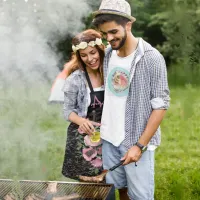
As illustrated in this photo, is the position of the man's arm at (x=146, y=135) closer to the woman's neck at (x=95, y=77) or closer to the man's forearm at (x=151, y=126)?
the man's forearm at (x=151, y=126)

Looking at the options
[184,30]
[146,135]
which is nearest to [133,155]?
[146,135]

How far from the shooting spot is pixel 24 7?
12.8 ft

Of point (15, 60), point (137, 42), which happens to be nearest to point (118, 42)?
point (137, 42)

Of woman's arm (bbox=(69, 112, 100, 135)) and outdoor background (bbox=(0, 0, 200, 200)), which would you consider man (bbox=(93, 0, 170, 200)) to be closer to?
woman's arm (bbox=(69, 112, 100, 135))

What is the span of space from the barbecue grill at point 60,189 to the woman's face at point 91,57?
0.80m

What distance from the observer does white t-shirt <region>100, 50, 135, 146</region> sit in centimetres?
295

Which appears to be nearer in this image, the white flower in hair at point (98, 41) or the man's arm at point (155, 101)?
the man's arm at point (155, 101)

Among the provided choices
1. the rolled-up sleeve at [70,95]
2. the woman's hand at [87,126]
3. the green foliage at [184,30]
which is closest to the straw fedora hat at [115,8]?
the green foliage at [184,30]

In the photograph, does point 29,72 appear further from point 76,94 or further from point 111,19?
point 111,19

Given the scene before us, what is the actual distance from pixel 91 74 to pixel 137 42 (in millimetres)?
457

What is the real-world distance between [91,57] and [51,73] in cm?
Answer: 168

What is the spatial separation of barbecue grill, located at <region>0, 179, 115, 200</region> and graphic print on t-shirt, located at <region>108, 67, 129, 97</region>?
0.60 meters

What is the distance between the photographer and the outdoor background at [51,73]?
3328 mm

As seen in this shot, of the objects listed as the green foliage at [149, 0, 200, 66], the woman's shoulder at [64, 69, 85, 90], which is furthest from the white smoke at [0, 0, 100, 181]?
the green foliage at [149, 0, 200, 66]
